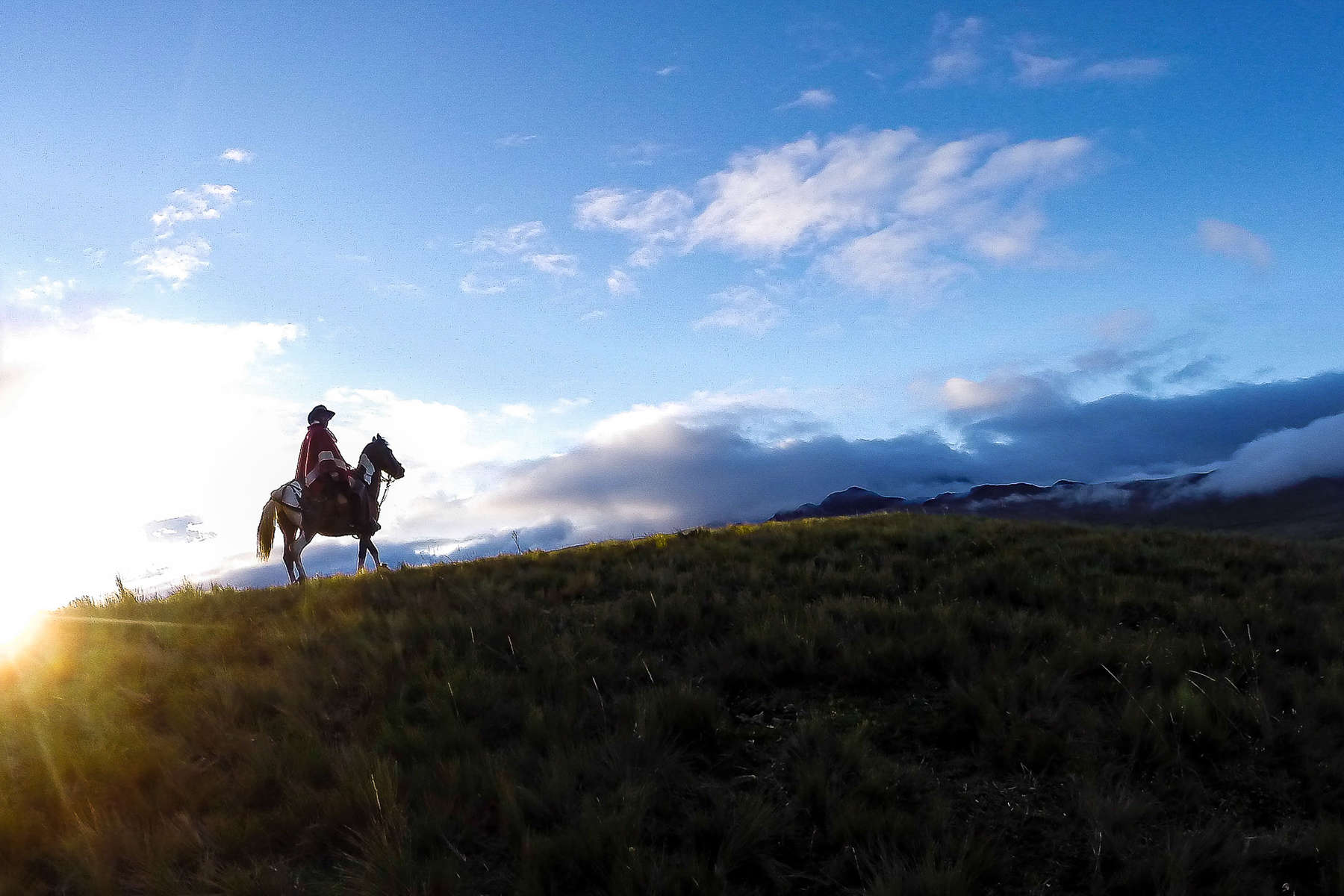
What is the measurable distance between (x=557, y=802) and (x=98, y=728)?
4454 millimetres

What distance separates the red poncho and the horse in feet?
1.04

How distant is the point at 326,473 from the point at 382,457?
1.46 metres

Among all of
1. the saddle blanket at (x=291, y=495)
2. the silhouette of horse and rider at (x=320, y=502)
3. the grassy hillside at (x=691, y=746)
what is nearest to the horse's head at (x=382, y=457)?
the silhouette of horse and rider at (x=320, y=502)

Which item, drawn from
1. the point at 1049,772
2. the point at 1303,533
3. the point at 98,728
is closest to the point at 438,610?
the point at 98,728

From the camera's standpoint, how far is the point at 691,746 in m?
5.86

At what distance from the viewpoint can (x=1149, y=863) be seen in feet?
14.1

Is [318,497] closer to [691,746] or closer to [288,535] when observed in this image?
[288,535]

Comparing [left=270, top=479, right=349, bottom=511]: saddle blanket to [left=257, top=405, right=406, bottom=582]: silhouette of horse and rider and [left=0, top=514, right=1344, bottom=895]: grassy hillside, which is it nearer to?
[left=257, top=405, right=406, bottom=582]: silhouette of horse and rider

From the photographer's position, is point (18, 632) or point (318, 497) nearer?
point (18, 632)

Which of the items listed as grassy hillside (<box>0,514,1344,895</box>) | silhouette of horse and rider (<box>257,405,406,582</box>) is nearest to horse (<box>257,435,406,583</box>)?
silhouette of horse and rider (<box>257,405,406,582</box>)

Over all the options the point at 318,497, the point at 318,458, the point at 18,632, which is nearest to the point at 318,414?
the point at 318,458

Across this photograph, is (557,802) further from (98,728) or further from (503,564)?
(503,564)

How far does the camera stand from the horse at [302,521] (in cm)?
1578

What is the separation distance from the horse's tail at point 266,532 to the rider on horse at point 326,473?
31.9 inches
